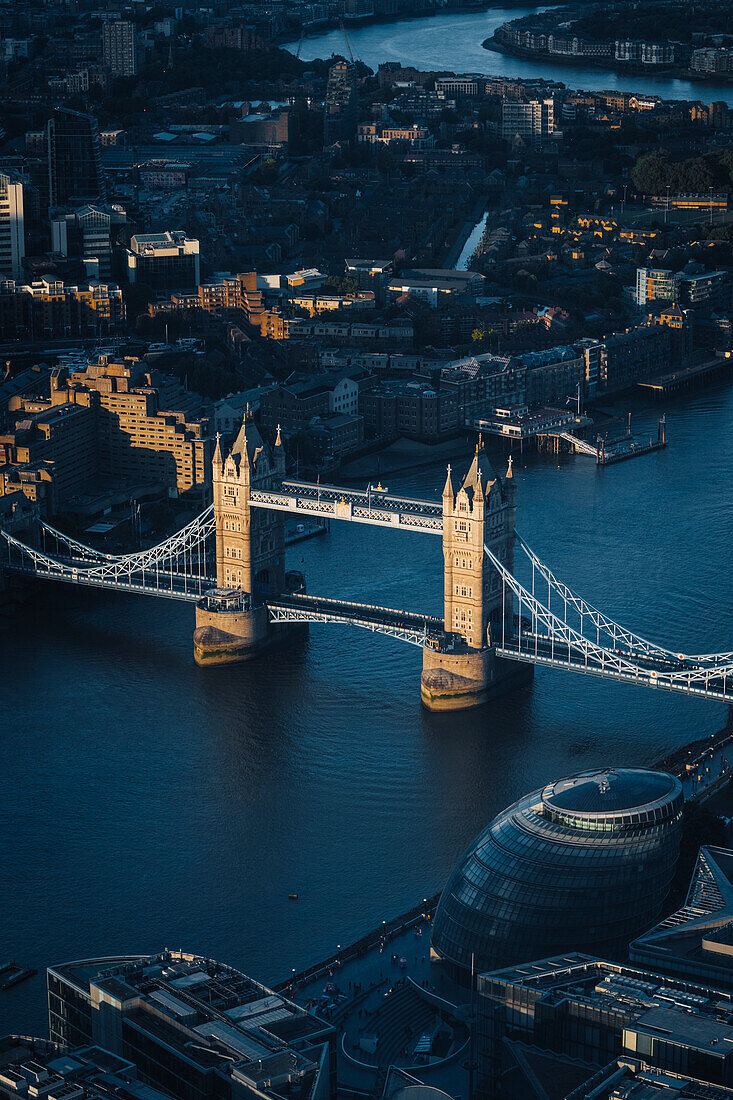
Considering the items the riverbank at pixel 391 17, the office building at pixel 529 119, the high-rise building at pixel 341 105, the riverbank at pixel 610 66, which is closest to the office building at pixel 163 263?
the high-rise building at pixel 341 105

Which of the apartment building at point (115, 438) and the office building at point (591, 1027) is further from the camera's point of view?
the apartment building at point (115, 438)

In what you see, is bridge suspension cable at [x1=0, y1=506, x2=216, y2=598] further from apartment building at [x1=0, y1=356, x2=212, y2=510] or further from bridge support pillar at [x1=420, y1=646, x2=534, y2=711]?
bridge support pillar at [x1=420, y1=646, x2=534, y2=711]

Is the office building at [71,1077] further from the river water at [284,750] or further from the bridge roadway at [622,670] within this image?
the bridge roadway at [622,670]

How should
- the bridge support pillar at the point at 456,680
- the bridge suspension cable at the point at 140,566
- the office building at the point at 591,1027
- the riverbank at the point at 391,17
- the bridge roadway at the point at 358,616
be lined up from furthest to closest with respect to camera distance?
the riverbank at the point at 391,17
the bridge suspension cable at the point at 140,566
the bridge roadway at the point at 358,616
the bridge support pillar at the point at 456,680
the office building at the point at 591,1027

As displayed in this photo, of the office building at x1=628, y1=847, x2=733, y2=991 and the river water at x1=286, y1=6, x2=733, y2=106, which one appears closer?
the office building at x1=628, y1=847, x2=733, y2=991

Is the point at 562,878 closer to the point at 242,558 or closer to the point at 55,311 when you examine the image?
the point at 242,558

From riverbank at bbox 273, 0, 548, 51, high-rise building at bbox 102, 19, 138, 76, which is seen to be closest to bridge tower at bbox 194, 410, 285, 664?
high-rise building at bbox 102, 19, 138, 76

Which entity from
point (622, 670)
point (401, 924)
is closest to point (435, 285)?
point (622, 670)
